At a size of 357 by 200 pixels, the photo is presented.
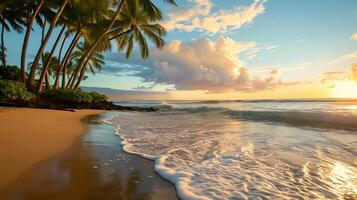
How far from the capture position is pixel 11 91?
12.8m

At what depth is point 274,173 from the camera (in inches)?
143

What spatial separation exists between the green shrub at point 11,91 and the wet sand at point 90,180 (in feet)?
34.8

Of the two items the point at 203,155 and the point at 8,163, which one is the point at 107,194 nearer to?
the point at 8,163

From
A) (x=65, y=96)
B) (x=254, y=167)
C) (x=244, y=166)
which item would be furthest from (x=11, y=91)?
(x=254, y=167)

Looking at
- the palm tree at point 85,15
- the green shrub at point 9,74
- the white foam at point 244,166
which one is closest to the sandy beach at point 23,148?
the white foam at point 244,166

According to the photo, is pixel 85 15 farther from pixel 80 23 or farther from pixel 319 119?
pixel 319 119

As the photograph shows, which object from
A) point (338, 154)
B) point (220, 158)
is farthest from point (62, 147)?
point (338, 154)

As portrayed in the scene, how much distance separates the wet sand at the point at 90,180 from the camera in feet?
8.53

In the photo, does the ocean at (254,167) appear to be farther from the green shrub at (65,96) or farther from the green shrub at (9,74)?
the green shrub at (9,74)

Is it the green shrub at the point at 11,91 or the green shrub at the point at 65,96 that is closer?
the green shrub at the point at 11,91

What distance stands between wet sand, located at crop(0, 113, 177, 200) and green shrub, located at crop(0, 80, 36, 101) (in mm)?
10600

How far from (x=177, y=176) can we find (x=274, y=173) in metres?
1.40

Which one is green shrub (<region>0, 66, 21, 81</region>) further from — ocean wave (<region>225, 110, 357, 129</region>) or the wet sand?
the wet sand

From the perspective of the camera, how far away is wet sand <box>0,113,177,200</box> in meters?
2.60
